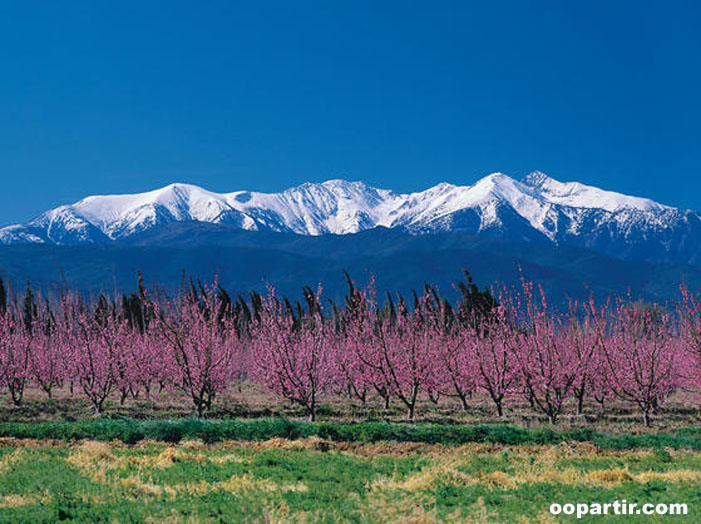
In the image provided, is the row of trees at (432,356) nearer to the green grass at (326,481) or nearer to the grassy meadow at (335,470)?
the grassy meadow at (335,470)

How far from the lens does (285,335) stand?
2645 centimetres

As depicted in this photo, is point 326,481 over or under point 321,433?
over

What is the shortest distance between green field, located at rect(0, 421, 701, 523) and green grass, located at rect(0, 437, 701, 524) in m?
0.03

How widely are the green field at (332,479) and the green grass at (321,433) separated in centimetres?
39

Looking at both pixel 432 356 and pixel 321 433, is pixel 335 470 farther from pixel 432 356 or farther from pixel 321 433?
pixel 432 356

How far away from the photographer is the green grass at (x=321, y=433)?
20422 millimetres

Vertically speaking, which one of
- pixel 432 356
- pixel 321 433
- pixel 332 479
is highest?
pixel 432 356

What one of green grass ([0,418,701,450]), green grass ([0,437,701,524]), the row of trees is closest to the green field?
green grass ([0,437,701,524])

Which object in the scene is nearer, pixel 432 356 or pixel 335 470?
pixel 335 470

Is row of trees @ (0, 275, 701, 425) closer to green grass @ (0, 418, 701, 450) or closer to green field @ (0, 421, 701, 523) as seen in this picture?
green grass @ (0, 418, 701, 450)

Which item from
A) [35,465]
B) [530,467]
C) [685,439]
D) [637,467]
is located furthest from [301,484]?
[685,439]

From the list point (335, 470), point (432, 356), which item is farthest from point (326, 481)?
point (432, 356)

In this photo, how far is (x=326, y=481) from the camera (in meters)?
14.5

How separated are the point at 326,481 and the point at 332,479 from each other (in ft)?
0.96
